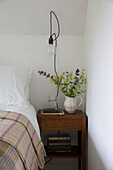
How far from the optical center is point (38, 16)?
2.45 meters

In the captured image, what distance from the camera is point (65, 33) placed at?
2.58 m

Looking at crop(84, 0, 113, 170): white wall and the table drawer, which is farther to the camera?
the table drawer

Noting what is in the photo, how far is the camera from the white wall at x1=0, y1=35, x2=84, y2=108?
260 centimetres

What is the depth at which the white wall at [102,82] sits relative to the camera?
143 centimetres

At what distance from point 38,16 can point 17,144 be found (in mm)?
1587

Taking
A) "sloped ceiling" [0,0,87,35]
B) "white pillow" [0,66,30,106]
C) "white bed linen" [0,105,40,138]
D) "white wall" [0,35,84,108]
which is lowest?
"white bed linen" [0,105,40,138]

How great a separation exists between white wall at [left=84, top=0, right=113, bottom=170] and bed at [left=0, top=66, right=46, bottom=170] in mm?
525

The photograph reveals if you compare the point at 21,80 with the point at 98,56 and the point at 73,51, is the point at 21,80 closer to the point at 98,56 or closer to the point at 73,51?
the point at 73,51

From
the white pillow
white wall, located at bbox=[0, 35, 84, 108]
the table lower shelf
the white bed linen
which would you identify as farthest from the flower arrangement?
the table lower shelf

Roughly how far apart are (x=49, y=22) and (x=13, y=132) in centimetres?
149

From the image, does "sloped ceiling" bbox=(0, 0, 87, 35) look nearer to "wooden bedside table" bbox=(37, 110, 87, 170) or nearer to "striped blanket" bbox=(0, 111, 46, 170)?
"wooden bedside table" bbox=(37, 110, 87, 170)

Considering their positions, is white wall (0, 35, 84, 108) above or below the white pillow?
above

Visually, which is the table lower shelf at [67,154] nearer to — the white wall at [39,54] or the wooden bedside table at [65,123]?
the wooden bedside table at [65,123]

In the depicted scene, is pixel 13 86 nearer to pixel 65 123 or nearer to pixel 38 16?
pixel 65 123
